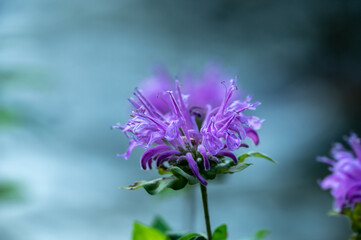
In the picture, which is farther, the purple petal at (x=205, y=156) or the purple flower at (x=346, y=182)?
the purple flower at (x=346, y=182)

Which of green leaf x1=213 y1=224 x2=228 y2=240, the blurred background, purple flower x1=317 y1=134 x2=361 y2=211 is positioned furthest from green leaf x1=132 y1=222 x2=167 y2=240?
the blurred background

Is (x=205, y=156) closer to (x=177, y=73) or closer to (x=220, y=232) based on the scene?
(x=220, y=232)

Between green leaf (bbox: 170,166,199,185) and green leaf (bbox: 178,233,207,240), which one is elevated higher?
green leaf (bbox: 170,166,199,185)

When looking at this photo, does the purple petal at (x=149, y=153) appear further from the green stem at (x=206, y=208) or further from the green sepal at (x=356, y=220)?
the green sepal at (x=356, y=220)

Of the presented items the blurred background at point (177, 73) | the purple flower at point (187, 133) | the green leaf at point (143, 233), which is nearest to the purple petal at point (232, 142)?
the purple flower at point (187, 133)

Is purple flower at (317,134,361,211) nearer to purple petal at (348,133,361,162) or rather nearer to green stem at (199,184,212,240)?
purple petal at (348,133,361,162)

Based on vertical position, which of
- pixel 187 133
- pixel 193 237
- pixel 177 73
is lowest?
pixel 193 237

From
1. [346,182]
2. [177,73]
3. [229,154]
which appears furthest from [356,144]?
[177,73]

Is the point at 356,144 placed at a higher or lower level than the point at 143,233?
higher
